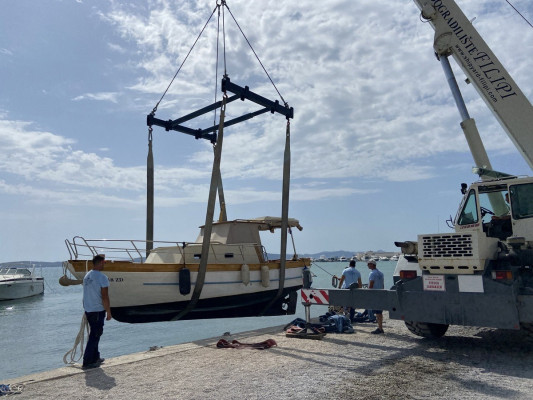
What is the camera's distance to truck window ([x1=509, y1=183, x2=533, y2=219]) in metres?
7.51

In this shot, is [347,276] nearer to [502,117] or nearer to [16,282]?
[502,117]

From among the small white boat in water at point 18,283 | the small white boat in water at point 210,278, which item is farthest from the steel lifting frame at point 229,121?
the small white boat in water at point 18,283

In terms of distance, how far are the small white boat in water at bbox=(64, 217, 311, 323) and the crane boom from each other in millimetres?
7395

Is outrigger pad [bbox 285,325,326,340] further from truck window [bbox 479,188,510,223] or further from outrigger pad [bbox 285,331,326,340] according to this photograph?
truck window [bbox 479,188,510,223]

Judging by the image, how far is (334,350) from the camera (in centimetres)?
765

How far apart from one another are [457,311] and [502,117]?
496 cm

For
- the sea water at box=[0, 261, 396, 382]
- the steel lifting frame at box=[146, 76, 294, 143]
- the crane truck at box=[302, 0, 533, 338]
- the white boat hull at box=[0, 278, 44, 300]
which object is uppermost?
the steel lifting frame at box=[146, 76, 294, 143]

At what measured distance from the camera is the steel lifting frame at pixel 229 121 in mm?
11947

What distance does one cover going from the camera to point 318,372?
6133 millimetres

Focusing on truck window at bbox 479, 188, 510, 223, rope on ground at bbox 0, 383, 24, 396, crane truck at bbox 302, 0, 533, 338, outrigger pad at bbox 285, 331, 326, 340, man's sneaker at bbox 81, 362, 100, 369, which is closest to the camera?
rope on ground at bbox 0, 383, 24, 396

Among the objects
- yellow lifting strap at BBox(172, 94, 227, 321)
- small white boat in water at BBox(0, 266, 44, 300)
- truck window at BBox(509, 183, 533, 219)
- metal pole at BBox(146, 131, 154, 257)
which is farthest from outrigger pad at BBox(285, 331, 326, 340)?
small white boat in water at BBox(0, 266, 44, 300)

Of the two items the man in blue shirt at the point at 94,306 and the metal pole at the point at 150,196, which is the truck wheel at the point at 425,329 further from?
the metal pole at the point at 150,196

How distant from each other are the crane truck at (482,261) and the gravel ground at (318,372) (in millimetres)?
643

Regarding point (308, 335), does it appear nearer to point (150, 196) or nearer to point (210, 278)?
point (210, 278)
